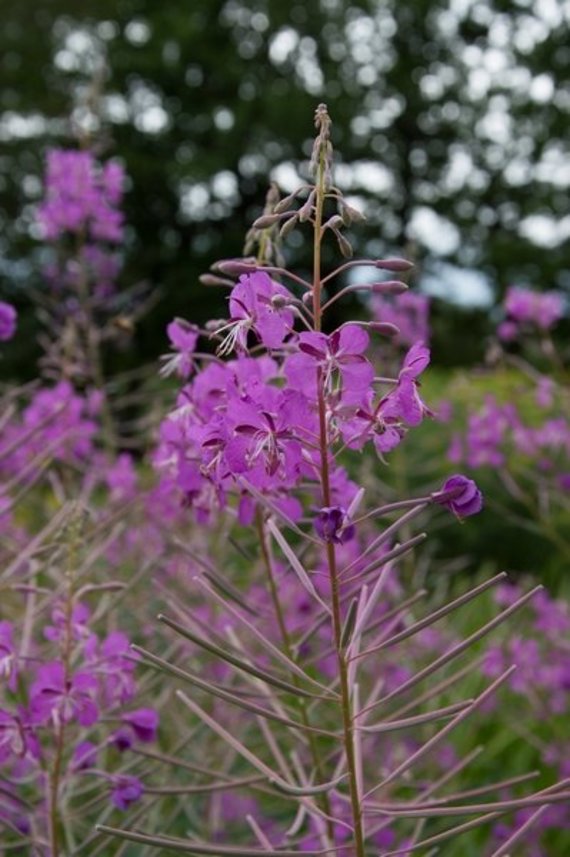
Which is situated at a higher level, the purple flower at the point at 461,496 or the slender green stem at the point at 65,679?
the purple flower at the point at 461,496

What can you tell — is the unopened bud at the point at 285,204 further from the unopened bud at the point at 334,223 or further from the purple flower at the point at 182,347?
the purple flower at the point at 182,347

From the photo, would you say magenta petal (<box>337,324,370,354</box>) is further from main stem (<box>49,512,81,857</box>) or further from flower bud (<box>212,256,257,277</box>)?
main stem (<box>49,512,81,857</box>)

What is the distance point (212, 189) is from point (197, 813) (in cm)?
2039

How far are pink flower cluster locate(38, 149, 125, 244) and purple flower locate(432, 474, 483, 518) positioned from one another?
89.0 inches

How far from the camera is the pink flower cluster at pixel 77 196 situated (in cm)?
308

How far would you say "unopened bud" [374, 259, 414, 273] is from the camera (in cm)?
106

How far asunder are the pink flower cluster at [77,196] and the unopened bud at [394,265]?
2.13 m

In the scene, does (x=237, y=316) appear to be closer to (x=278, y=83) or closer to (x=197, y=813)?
(x=197, y=813)

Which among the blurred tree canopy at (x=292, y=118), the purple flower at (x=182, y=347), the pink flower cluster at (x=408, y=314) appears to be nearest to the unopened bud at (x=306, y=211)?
the purple flower at (x=182, y=347)

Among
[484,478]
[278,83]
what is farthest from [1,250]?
[484,478]

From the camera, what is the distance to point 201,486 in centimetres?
139

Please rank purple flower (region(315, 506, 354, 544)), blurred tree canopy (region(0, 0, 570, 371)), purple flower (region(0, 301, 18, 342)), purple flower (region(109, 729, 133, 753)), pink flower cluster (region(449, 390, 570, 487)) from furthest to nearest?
1. blurred tree canopy (region(0, 0, 570, 371))
2. pink flower cluster (region(449, 390, 570, 487))
3. purple flower (region(0, 301, 18, 342))
4. purple flower (region(109, 729, 133, 753))
5. purple flower (region(315, 506, 354, 544))

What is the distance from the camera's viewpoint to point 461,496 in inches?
40.4

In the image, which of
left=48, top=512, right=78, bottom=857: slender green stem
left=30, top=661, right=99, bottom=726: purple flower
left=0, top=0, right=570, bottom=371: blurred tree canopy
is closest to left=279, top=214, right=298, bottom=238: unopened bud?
left=48, top=512, right=78, bottom=857: slender green stem
